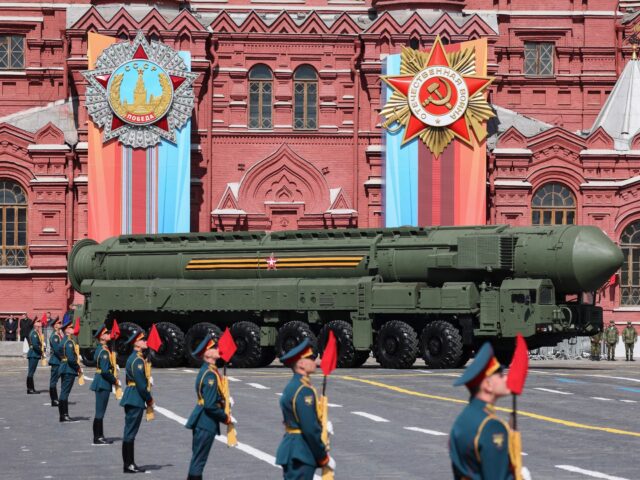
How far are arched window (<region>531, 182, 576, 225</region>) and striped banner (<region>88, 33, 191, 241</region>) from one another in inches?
589

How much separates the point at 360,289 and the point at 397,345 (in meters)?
2.09

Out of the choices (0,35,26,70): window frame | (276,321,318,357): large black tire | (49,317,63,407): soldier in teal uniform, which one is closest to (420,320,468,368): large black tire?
(276,321,318,357): large black tire

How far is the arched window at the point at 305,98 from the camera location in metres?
67.2

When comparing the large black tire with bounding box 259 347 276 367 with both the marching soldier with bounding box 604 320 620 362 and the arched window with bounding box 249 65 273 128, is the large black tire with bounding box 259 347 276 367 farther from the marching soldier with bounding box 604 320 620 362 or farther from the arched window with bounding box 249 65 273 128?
the arched window with bounding box 249 65 273 128

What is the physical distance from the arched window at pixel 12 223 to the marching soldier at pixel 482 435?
55.2m

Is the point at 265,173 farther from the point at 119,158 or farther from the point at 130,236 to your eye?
the point at 130,236

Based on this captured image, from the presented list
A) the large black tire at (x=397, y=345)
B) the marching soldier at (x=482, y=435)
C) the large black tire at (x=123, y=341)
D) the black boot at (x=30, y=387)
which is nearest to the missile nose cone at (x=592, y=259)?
the large black tire at (x=397, y=345)

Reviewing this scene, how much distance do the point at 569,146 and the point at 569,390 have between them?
99.6 feet

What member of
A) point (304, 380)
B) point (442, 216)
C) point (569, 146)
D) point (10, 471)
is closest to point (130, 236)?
point (442, 216)

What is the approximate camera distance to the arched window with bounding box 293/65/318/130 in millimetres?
67188

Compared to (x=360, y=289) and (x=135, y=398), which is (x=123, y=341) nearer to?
(x=360, y=289)

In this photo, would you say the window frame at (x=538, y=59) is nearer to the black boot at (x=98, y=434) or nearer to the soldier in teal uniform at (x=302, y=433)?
the black boot at (x=98, y=434)

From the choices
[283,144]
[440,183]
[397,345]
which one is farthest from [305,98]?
[397,345]

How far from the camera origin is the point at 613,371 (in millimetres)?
45906
